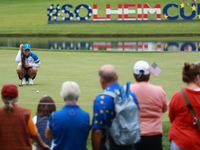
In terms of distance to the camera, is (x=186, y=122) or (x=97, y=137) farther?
(x=186, y=122)

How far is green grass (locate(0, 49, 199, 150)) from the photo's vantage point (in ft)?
29.7

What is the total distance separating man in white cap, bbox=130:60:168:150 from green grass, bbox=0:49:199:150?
5.82ft

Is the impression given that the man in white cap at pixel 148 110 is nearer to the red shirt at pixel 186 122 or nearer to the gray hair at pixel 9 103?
the red shirt at pixel 186 122

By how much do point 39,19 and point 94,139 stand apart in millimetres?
45149

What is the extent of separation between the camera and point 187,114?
15.4ft

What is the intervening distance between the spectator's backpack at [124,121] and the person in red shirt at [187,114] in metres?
0.62

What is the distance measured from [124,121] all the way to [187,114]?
79cm

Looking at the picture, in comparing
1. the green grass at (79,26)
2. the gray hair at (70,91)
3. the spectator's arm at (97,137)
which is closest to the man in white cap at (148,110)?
the spectator's arm at (97,137)

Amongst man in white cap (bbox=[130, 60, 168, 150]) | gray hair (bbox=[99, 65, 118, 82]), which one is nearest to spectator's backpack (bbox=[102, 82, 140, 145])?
gray hair (bbox=[99, 65, 118, 82])

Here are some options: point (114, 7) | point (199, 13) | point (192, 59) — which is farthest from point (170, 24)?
point (192, 59)

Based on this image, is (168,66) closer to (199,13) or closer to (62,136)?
(62,136)

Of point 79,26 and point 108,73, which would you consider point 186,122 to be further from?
point 79,26

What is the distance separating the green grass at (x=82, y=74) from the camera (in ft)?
29.7

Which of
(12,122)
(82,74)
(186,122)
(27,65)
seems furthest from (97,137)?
(82,74)
